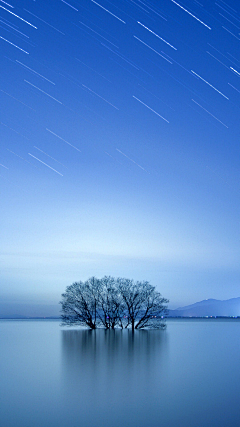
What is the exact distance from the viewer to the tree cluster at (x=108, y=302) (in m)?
54.1

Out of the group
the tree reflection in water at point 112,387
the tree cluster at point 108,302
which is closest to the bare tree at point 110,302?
the tree cluster at point 108,302

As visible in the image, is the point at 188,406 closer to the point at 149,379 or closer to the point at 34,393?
the point at 149,379

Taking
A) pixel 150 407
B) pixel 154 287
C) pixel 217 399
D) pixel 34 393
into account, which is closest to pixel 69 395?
pixel 34 393

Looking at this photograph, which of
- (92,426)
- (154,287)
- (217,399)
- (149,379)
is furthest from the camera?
(154,287)

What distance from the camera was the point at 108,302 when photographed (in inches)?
2191

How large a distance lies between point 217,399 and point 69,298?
46022 millimetres

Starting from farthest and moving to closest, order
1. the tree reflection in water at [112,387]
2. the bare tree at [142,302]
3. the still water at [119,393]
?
1. the bare tree at [142,302]
2. the tree reflection in water at [112,387]
3. the still water at [119,393]

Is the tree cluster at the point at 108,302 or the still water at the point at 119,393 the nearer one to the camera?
the still water at the point at 119,393

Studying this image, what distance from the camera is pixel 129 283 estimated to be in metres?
55.7

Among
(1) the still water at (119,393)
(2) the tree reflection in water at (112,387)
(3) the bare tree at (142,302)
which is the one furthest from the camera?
(3) the bare tree at (142,302)

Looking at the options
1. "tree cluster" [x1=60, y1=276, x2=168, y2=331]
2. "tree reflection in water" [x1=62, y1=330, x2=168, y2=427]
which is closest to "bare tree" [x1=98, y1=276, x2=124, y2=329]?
"tree cluster" [x1=60, y1=276, x2=168, y2=331]

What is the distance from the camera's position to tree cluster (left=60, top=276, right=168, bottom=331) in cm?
5406

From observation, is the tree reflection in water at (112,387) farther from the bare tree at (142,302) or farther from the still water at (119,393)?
the bare tree at (142,302)

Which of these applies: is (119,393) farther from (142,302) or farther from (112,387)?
(142,302)
